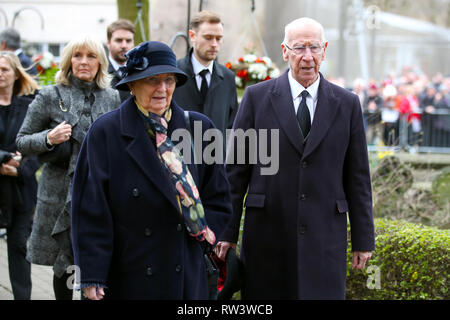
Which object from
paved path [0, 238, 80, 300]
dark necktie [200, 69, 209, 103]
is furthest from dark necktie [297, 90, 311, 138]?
paved path [0, 238, 80, 300]

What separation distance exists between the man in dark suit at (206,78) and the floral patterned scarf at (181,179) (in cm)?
258

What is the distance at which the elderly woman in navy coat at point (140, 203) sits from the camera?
11.9 feet

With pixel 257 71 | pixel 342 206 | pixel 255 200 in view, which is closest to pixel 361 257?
pixel 342 206

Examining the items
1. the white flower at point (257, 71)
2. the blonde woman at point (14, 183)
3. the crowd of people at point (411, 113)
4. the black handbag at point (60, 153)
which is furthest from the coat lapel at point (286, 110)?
the crowd of people at point (411, 113)

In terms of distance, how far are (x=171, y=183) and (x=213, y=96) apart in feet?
9.28

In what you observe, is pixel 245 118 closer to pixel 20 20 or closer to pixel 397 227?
pixel 397 227

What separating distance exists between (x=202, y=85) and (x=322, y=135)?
2.29 metres

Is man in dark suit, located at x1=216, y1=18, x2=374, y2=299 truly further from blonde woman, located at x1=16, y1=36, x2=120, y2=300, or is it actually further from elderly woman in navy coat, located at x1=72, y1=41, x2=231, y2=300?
blonde woman, located at x1=16, y1=36, x2=120, y2=300

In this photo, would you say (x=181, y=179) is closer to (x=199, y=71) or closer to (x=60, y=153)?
(x=60, y=153)

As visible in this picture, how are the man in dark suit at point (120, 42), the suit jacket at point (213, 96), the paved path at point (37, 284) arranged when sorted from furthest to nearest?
the paved path at point (37, 284) → the man in dark suit at point (120, 42) → the suit jacket at point (213, 96)

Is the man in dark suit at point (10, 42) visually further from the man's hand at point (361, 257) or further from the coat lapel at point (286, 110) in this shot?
the man's hand at point (361, 257)

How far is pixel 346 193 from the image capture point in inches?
175

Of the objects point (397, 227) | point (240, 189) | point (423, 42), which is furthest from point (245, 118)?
point (423, 42)

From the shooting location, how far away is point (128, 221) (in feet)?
11.9
